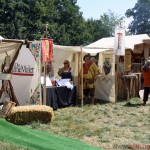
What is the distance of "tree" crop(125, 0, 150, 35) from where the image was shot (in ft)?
167

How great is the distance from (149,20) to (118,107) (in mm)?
42642

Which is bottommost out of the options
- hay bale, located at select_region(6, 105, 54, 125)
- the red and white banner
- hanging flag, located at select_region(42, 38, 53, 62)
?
hay bale, located at select_region(6, 105, 54, 125)

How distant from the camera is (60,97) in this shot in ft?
34.1

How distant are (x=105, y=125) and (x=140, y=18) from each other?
45519 millimetres

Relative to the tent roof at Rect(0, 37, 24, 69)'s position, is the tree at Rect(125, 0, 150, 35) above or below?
above

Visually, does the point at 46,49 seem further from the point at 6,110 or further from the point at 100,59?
the point at 100,59

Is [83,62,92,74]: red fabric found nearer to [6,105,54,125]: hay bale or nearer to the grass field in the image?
the grass field

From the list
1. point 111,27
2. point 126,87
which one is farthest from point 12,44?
point 111,27

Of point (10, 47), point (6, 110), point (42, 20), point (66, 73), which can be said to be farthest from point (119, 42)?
point (42, 20)

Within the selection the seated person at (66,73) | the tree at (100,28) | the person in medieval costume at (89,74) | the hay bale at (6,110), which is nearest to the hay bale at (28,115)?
the hay bale at (6,110)

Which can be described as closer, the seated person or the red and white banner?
the red and white banner

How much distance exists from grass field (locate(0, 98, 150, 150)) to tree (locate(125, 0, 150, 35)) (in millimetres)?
41211

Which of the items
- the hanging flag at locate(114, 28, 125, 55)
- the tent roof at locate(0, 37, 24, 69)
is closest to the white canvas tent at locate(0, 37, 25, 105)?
the tent roof at locate(0, 37, 24, 69)

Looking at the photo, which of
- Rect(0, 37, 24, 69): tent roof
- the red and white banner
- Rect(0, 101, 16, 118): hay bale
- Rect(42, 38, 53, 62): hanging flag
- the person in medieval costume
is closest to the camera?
Rect(0, 101, 16, 118): hay bale
